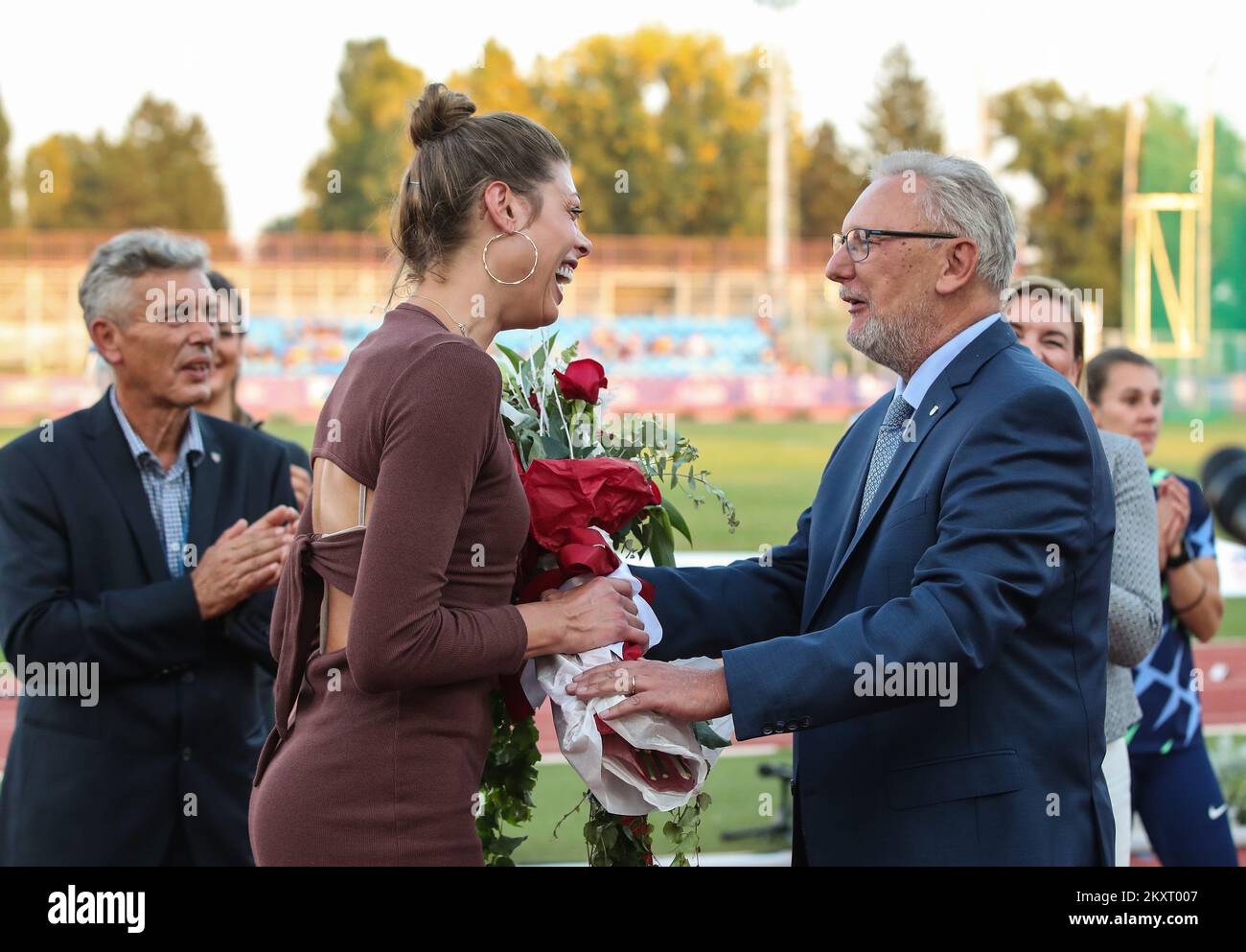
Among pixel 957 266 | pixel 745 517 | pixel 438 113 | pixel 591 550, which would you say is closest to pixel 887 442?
pixel 957 266

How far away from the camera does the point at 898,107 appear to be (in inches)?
2916

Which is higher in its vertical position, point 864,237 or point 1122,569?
point 864,237

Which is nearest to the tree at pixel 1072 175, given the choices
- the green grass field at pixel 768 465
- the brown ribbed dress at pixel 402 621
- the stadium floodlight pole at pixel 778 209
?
the stadium floodlight pole at pixel 778 209

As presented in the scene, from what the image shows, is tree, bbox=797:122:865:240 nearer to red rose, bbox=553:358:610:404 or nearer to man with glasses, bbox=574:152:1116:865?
man with glasses, bbox=574:152:1116:865

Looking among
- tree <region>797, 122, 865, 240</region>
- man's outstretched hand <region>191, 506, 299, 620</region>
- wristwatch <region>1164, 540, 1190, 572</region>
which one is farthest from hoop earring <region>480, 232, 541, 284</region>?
tree <region>797, 122, 865, 240</region>

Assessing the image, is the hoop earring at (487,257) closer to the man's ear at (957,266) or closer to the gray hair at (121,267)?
the man's ear at (957,266)

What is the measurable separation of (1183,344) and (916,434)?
27.9 m

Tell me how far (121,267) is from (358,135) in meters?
61.4

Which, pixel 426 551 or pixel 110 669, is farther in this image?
pixel 110 669

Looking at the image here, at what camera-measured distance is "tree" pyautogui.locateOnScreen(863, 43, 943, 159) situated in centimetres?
7369

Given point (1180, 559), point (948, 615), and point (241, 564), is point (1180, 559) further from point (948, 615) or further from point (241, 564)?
point (241, 564)

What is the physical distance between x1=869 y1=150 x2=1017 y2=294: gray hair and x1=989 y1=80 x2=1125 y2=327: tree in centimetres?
5914

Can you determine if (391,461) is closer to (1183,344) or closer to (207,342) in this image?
(207,342)
